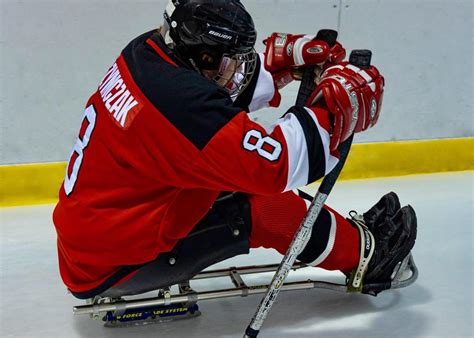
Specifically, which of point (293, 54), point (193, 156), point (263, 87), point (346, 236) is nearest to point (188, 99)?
point (193, 156)

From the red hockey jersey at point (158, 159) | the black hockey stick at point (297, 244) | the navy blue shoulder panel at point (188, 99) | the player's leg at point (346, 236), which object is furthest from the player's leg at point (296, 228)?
the navy blue shoulder panel at point (188, 99)

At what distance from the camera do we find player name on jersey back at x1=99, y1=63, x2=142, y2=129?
175cm

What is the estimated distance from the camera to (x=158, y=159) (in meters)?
1.75

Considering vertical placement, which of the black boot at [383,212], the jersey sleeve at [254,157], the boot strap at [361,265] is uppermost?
the jersey sleeve at [254,157]

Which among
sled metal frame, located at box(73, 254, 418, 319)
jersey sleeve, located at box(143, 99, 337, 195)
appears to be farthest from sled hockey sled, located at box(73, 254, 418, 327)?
jersey sleeve, located at box(143, 99, 337, 195)

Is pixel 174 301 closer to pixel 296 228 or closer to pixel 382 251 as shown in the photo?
pixel 296 228

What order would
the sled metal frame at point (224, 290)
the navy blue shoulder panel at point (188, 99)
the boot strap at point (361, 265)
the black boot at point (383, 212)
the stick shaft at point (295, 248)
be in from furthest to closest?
the black boot at point (383, 212), the boot strap at point (361, 265), the sled metal frame at point (224, 290), the stick shaft at point (295, 248), the navy blue shoulder panel at point (188, 99)

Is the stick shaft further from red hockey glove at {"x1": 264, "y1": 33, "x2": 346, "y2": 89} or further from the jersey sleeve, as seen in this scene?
red hockey glove at {"x1": 264, "y1": 33, "x2": 346, "y2": 89}

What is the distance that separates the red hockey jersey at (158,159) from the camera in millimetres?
1711

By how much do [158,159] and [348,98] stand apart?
45 cm

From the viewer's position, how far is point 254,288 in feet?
7.34

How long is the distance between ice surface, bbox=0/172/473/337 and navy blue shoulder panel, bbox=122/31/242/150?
0.70 metres

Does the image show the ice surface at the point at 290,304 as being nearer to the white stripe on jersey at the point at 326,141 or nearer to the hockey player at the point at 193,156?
the hockey player at the point at 193,156

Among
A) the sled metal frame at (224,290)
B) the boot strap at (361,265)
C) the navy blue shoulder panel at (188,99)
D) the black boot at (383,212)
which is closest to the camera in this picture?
the navy blue shoulder panel at (188,99)
